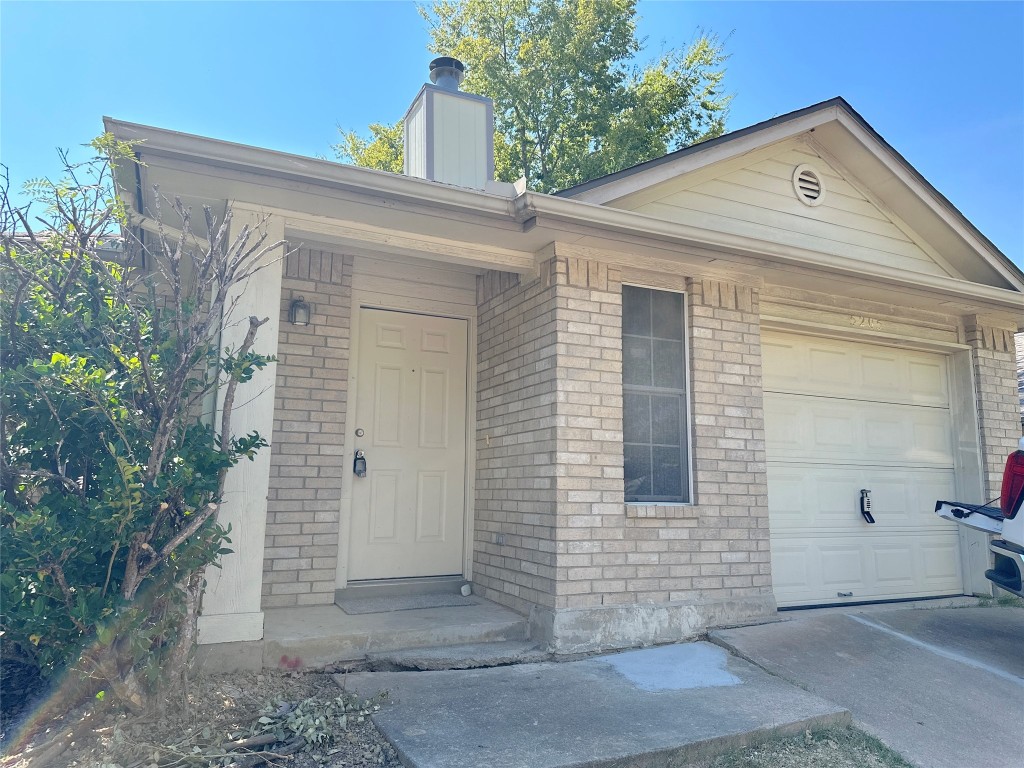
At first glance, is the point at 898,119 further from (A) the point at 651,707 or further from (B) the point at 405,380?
(A) the point at 651,707

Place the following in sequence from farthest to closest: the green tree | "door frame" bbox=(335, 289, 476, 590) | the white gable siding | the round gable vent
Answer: the green tree
the round gable vent
the white gable siding
"door frame" bbox=(335, 289, 476, 590)

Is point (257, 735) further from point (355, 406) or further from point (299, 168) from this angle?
point (299, 168)

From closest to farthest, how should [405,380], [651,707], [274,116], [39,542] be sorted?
[39,542], [651,707], [405,380], [274,116]

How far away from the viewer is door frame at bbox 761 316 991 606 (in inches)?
252

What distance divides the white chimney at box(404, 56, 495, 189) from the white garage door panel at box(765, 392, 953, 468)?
10.3ft

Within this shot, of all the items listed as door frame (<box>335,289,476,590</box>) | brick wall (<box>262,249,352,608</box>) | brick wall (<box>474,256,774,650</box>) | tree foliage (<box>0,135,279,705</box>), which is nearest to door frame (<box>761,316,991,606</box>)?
brick wall (<box>474,256,774,650</box>)

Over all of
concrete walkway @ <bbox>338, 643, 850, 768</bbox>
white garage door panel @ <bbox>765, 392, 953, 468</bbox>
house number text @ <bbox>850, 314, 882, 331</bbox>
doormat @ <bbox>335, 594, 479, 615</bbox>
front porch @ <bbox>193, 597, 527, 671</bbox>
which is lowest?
concrete walkway @ <bbox>338, 643, 850, 768</bbox>

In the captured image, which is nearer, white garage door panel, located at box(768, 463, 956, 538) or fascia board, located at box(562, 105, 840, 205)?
fascia board, located at box(562, 105, 840, 205)

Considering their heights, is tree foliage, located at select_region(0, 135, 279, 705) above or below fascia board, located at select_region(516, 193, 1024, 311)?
below

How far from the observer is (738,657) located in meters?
4.42

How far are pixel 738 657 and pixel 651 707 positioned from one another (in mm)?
1105

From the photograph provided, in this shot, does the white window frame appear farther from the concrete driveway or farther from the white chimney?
the white chimney

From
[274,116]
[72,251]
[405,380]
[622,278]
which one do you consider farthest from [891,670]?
[274,116]

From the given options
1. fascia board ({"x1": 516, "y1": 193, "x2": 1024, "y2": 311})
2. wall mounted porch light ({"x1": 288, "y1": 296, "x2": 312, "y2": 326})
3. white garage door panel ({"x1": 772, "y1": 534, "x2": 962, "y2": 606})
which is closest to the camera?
fascia board ({"x1": 516, "y1": 193, "x2": 1024, "y2": 311})
